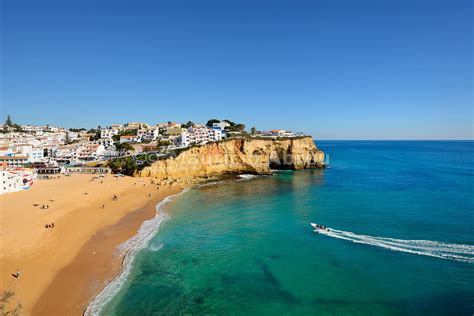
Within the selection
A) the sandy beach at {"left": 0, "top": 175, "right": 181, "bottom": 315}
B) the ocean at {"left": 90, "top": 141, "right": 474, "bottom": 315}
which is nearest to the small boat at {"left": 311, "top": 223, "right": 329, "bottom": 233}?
the ocean at {"left": 90, "top": 141, "right": 474, "bottom": 315}

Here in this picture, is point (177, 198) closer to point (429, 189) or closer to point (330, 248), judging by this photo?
point (330, 248)

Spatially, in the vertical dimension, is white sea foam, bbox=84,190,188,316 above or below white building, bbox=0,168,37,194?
below

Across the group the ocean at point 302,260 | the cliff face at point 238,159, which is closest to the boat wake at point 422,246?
the ocean at point 302,260

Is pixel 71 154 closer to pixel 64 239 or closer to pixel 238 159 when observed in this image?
pixel 238 159

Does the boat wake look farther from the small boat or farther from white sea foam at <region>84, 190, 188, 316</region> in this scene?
white sea foam at <region>84, 190, 188, 316</region>

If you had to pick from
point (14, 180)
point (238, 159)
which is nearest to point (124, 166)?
point (14, 180)

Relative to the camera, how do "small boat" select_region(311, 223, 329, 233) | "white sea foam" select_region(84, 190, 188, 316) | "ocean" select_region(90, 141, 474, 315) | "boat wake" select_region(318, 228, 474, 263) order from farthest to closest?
"small boat" select_region(311, 223, 329, 233) → "boat wake" select_region(318, 228, 474, 263) → "white sea foam" select_region(84, 190, 188, 316) → "ocean" select_region(90, 141, 474, 315)

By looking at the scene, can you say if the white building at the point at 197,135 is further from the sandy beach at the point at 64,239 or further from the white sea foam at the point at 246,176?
the sandy beach at the point at 64,239
